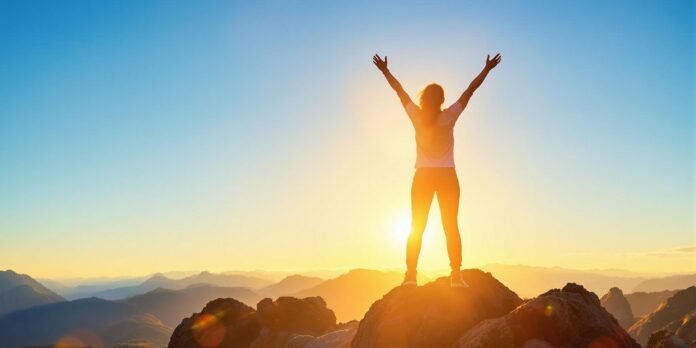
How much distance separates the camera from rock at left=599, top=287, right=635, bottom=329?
403 feet

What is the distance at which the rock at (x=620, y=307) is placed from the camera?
12289 cm

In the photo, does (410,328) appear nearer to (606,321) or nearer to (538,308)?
(538,308)

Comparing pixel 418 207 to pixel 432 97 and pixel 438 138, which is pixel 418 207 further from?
pixel 432 97

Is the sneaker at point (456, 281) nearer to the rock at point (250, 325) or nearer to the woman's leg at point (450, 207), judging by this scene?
the woman's leg at point (450, 207)

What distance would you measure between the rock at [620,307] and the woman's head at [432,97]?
131889 mm

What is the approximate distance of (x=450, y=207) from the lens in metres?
10.1

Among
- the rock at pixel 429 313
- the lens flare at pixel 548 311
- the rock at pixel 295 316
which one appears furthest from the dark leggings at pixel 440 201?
the rock at pixel 295 316

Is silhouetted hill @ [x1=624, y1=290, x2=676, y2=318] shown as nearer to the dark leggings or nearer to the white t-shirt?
the dark leggings

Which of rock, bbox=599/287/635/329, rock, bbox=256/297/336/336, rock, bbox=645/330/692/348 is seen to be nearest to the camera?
rock, bbox=645/330/692/348

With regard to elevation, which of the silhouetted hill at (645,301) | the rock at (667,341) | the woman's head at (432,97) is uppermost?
the woman's head at (432,97)

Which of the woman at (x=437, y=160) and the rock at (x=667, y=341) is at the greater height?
the woman at (x=437, y=160)

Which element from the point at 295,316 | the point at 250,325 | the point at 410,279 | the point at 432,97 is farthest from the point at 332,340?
the point at 250,325

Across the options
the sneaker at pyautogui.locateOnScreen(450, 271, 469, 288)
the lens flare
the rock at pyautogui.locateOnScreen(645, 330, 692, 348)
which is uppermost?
the sneaker at pyautogui.locateOnScreen(450, 271, 469, 288)

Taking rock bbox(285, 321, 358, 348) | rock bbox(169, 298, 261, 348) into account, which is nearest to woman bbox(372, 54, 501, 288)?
rock bbox(285, 321, 358, 348)
